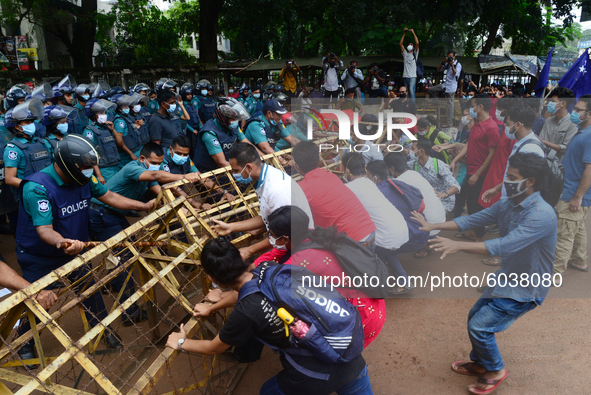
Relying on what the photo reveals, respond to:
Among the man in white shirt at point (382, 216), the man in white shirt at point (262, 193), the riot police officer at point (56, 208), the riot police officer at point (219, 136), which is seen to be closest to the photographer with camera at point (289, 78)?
the riot police officer at point (219, 136)

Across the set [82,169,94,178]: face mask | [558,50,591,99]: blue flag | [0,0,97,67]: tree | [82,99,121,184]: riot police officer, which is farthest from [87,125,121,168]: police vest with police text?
[0,0,97,67]: tree

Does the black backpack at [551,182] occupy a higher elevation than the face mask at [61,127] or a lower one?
lower

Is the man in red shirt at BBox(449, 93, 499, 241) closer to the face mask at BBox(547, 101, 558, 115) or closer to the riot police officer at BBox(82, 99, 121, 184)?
the face mask at BBox(547, 101, 558, 115)

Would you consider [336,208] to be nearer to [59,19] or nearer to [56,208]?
[56,208]

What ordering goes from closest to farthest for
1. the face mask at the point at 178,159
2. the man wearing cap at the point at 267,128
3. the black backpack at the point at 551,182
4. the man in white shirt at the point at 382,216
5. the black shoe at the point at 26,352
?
the black backpack at the point at 551,182
the black shoe at the point at 26,352
the man in white shirt at the point at 382,216
the face mask at the point at 178,159
the man wearing cap at the point at 267,128

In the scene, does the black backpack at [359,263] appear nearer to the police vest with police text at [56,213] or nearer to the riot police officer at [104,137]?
the police vest with police text at [56,213]

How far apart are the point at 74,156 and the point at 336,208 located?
198cm

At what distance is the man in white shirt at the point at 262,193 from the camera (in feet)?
9.75

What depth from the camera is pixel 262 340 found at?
80.7 inches

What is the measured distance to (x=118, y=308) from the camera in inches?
85.7

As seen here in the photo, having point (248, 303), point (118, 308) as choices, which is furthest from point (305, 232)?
point (118, 308)

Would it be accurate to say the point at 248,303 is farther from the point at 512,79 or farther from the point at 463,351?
the point at 512,79

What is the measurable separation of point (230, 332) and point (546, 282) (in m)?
2.09

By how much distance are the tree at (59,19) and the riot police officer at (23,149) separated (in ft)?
35.9
